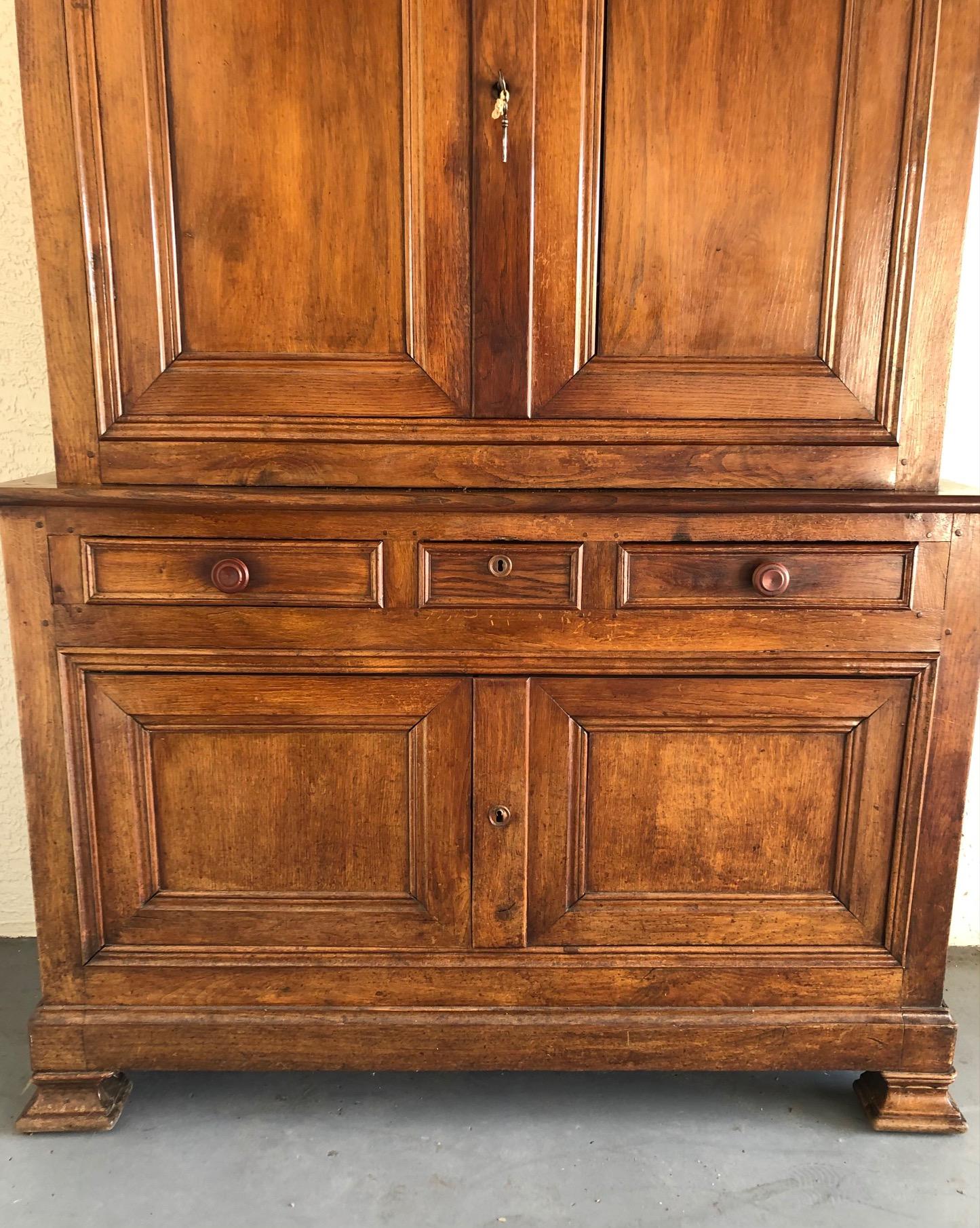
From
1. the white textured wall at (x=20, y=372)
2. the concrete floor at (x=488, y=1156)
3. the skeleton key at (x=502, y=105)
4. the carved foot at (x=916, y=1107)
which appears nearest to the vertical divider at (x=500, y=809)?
the concrete floor at (x=488, y=1156)

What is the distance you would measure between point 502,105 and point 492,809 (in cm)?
115

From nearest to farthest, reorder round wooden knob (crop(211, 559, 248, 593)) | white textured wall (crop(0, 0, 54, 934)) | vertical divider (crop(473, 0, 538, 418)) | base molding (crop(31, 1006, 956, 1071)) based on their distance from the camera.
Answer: vertical divider (crop(473, 0, 538, 418)), round wooden knob (crop(211, 559, 248, 593)), base molding (crop(31, 1006, 956, 1071)), white textured wall (crop(0, 0, 54, 934))

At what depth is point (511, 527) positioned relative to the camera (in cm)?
157

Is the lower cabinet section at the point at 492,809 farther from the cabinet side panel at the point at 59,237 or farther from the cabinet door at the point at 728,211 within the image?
the cabinet door at the point at 728,211

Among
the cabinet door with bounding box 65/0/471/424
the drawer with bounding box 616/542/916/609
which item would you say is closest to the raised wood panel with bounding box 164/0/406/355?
the cabinet door with bounding box 65/0/471/424

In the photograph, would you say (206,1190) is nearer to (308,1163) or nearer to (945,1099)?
(308,1163)

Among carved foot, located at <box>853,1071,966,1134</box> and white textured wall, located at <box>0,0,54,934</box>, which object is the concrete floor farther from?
white textured wall, located at <box>0,0,54,934</box>

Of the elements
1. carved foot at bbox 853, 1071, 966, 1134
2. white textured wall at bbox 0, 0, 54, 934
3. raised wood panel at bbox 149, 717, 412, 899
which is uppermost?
white textured wall at bbox 0, 0, 54, 934

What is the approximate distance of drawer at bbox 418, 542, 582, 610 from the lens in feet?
5.19

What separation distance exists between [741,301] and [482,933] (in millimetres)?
1186

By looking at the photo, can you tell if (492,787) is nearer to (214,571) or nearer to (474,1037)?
(474,1037)


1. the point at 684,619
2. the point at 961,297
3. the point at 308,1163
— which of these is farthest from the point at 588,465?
the point at 308,1163

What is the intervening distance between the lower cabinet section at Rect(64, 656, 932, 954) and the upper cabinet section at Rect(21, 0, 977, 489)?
0.38m

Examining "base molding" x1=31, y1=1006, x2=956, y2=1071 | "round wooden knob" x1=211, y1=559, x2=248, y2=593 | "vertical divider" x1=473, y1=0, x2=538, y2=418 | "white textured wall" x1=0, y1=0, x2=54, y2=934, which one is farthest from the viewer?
"white textured wall" x1=0, y1=0, x2=54, y2=934
